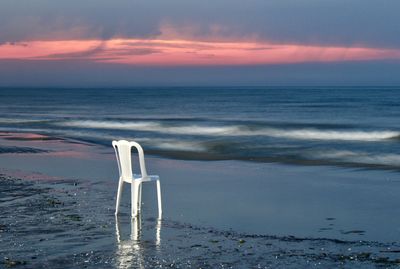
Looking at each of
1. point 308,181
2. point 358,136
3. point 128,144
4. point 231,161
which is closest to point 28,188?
point 128,144

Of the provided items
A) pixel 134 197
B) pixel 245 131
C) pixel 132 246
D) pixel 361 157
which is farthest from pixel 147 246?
pixel 245 131

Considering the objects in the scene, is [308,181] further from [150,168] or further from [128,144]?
[128,144]

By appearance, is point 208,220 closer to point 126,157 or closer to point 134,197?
point 134,197

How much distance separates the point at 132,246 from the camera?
759 cm

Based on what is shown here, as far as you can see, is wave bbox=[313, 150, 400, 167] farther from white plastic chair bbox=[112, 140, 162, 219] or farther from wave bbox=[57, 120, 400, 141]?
white plastic chair bbox=[112, 140, 162, 219]

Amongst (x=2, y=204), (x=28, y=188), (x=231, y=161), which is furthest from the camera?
(x=231, y=161)

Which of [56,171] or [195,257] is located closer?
[195,257]

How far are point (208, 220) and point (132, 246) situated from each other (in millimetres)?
1779

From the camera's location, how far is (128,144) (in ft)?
29.6

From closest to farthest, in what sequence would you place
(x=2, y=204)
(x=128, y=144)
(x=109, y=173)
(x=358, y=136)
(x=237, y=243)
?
(x=237, y=243)
(x=128, y=144)
(x=2, y=204)
(x=109, y=173)
(x=358, y=136)

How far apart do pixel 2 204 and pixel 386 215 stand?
5061 millimetres

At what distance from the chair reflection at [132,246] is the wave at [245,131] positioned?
1851cm

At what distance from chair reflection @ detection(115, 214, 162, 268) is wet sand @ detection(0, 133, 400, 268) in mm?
10

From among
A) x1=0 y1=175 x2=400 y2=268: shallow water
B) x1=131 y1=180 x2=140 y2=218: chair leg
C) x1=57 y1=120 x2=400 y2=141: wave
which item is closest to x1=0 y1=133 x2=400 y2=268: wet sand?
x1=0 y1=175 x2=400 y2=268: shallow water
